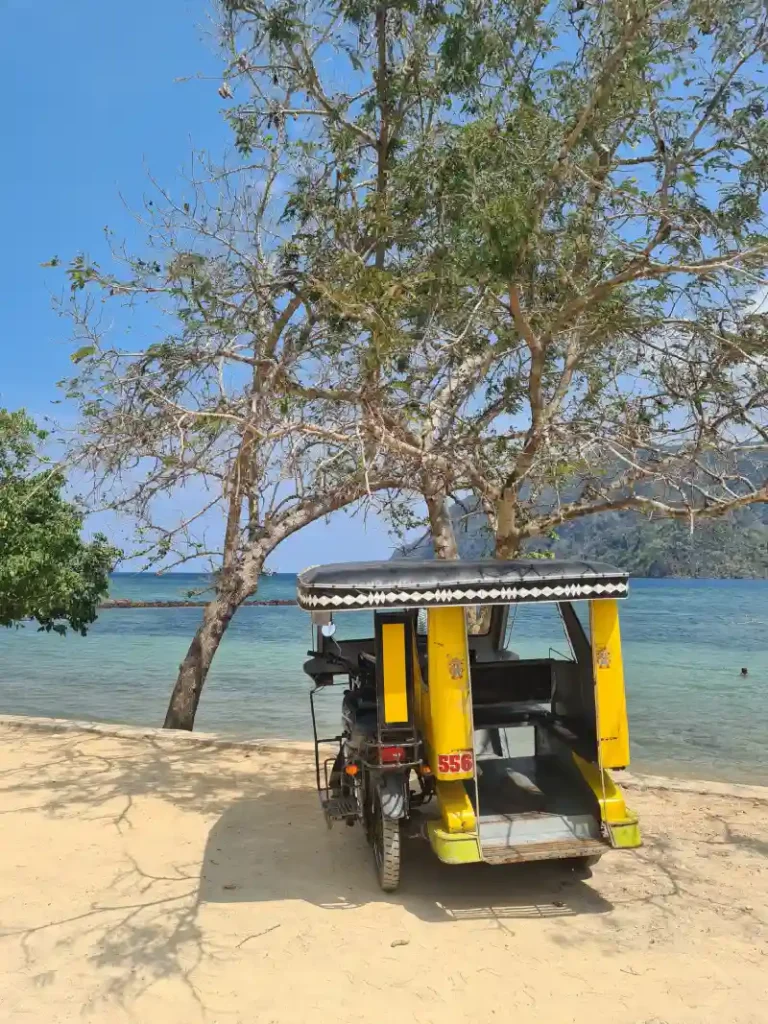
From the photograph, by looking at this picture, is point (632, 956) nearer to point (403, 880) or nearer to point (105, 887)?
point (403, 880)

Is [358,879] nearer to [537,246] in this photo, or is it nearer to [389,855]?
[389,855]

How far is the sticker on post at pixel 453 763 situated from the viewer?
467 cm

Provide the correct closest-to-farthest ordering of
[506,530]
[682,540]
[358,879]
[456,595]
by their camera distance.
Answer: [456,595]
[358,879]
[506,530]
[682,540]

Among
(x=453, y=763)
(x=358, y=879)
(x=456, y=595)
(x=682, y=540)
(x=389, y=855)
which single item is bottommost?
(x=358, y=879)

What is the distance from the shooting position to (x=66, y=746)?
9062mm

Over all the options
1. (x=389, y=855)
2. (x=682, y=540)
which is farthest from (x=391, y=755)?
(x=682, y=540)

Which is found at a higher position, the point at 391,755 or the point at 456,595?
the point at 456,595

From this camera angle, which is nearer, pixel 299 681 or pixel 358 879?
pixel 358 879

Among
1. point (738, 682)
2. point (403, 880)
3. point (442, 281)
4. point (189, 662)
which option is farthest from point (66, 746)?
point (738, 682)

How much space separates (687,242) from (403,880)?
17.5 feet

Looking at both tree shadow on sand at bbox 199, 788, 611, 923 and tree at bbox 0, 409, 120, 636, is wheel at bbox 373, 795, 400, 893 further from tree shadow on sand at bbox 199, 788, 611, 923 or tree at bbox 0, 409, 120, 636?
tree at bbox 0, 409, 120, 636

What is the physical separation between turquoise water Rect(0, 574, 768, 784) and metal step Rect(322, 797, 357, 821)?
6.13 feet

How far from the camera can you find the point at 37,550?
1059 centimetres

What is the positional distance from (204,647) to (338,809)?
18.1ft
